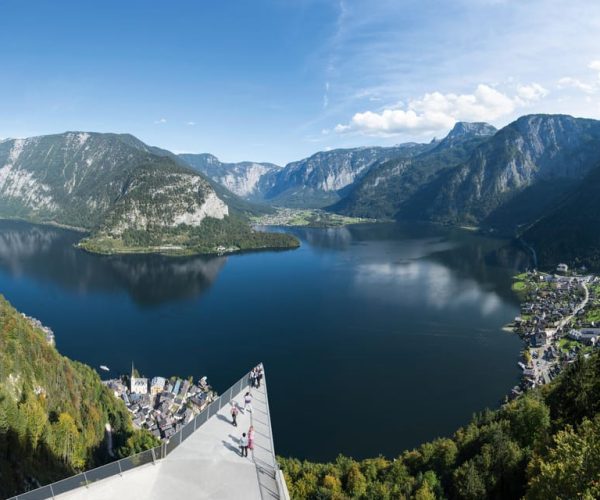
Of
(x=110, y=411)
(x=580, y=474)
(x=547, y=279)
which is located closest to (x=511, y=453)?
(x=580, y=474)

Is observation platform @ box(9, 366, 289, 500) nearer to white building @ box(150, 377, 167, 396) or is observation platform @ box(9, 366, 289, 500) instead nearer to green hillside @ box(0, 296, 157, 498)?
green hillside @ box(0, 296, 157, 498)

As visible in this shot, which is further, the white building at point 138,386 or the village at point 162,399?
the white building at point 138,386

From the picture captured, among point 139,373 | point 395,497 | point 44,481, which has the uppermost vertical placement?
point 44,481

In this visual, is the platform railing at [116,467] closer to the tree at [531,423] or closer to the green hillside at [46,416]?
the green hillside at [46,416]

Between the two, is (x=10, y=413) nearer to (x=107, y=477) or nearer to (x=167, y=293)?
(x=107, y=477)

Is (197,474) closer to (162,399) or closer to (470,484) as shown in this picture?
(470,484)

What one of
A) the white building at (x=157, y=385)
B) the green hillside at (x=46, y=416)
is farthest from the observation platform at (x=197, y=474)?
the white building at (x=157, y=385)
